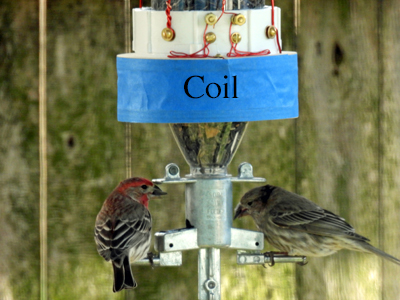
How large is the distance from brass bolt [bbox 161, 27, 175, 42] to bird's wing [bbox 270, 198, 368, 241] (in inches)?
50.7

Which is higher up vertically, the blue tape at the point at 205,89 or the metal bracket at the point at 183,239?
the blue tape at the point at 205,89

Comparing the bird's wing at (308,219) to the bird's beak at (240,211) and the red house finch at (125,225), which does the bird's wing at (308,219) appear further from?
the red house finch at (125,225)

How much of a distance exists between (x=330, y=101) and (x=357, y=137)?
0.24m

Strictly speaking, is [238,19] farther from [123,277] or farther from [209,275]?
[123,277]

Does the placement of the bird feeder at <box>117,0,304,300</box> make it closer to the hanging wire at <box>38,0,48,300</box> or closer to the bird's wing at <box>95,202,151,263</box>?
the bird's wing at <box>95,202,151,263</box>

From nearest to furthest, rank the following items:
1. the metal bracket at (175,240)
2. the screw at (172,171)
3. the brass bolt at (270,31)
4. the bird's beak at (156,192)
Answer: the brass bolt at (270,31), the metal bracket at (175,240), the screw at (172,171), the bird's beak at (156,192)

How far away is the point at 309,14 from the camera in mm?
4281

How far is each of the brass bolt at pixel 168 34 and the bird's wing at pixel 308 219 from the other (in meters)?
1.29

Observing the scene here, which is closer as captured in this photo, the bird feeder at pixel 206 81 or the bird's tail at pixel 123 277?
the bird feeder at pixel 206 81

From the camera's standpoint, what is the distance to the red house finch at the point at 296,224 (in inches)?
156

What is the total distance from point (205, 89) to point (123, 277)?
0.98m

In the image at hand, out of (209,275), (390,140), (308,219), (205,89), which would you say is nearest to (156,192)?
(209,275)

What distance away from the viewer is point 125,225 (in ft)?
12.5

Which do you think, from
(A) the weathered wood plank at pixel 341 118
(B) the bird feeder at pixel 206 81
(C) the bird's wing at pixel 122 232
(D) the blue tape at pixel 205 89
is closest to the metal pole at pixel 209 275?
(B) the bird feeder at pixel 206 81
